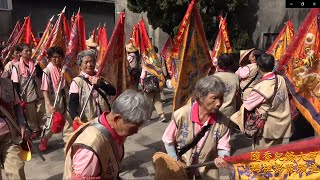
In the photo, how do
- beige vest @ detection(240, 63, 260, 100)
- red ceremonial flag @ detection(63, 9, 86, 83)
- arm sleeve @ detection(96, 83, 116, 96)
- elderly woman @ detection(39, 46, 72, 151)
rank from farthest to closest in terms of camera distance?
beige vest @ detection(240, 63, 260, 100) < red ceremonial flag @ detection(63, 9, 86, 83) < elderly woman @ detection(39, 46, 72, 151) < arm sleeve @ detection(96, 83, 116, 96)

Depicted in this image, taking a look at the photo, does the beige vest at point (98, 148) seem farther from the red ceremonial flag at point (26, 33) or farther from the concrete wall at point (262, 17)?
the concrete wall at point (262, 17)

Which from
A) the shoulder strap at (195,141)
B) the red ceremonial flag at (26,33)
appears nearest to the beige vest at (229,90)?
the shoulder strap at (195,141)

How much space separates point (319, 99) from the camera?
4.18 meters

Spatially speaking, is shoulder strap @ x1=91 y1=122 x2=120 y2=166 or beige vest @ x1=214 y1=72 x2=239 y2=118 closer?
shoulder strap @ x1=91 y1=122 x2=120 y2=166

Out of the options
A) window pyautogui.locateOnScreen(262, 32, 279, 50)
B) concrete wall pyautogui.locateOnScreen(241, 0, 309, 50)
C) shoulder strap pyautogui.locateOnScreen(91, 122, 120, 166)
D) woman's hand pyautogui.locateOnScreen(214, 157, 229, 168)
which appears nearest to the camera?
shoulder strap pyautogui.locateOnScreen(91, 122, 120, 166)

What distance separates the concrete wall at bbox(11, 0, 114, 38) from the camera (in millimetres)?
22047

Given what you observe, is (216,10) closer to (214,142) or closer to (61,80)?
(61,80)

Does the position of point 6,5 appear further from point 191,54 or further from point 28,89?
point 191,54

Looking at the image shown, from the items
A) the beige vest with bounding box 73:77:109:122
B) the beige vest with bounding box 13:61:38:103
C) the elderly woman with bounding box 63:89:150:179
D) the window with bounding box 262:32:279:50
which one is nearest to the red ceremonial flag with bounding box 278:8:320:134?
the beige vest with bounding box 73:77:109:122

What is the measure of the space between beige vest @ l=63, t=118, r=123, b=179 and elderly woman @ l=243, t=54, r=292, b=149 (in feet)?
7.80

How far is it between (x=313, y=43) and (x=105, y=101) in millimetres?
2766

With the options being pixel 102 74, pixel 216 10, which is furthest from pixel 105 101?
pixel 216 10

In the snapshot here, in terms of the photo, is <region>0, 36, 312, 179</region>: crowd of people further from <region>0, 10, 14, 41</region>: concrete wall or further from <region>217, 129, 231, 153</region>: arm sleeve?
<region>0, 10, 14, 41</region>: concrete wall

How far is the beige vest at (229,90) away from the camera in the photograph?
5241 millimetres
